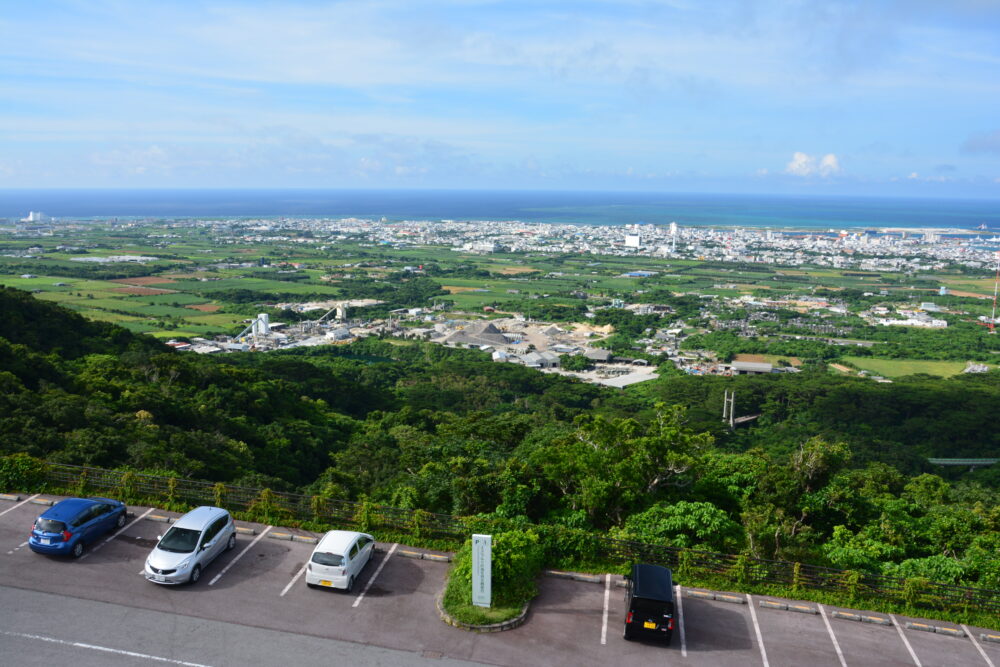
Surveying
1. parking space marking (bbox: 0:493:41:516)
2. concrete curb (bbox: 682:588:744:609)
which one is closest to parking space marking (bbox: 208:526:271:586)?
parking space marking (bbox: 0:493:41:516)

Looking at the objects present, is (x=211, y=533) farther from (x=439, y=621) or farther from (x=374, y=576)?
(x=439, y=621)

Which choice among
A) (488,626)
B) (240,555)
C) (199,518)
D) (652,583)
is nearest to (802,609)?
(652,583)

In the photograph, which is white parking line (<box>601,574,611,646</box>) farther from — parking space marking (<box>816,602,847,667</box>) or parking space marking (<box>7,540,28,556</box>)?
parking space marking (<box>7,540,28,556</box>)

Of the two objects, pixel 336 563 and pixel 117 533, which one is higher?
pixel 336 563

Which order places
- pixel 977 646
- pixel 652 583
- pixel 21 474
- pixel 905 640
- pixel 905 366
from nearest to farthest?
pixel 652 583
pixel 977 646
pixel 905 640
pixel 21 474
pixel 905 366

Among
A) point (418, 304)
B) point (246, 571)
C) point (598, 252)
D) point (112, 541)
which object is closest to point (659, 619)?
point (246, 571)

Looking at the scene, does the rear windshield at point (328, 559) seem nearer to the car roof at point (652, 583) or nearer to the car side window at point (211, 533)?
the car side window at point (211, 533)
